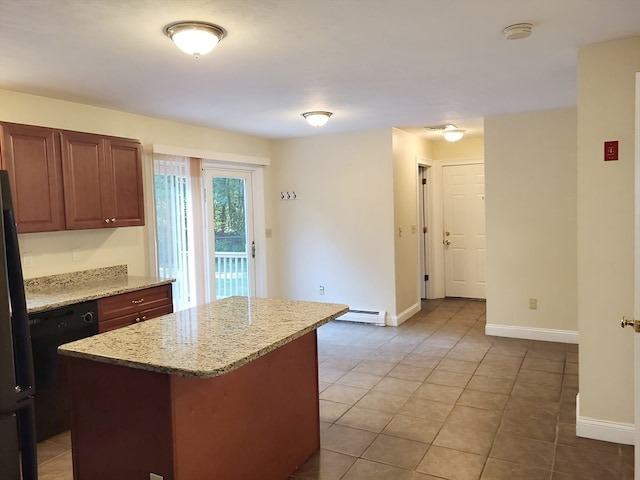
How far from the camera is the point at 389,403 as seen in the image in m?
3.55

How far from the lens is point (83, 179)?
3.64 meters

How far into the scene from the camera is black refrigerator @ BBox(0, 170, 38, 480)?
1.49m

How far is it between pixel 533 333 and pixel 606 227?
2486 mm

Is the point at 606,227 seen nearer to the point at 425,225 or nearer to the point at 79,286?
the point at 79,286

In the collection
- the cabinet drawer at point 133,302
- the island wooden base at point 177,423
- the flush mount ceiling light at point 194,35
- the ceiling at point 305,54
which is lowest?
→ the island wooden base at point 177,423

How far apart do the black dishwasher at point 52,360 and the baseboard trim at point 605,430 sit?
10.7 feet

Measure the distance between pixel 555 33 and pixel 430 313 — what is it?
4323 millimetres

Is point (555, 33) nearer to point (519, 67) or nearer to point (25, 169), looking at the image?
point (519, 67)

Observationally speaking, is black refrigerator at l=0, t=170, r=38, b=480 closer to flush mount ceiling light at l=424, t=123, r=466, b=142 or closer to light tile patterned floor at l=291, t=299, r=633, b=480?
light tile patterned floor at l=291, t=299, r=633, b=480

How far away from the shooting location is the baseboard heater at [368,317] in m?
5.80

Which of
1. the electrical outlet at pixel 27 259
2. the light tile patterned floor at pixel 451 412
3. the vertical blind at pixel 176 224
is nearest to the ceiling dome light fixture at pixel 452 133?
the light tile patterned floor at pixel 451 412

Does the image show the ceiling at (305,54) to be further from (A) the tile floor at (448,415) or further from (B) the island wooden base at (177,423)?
(A) the tile floor at (448,415)

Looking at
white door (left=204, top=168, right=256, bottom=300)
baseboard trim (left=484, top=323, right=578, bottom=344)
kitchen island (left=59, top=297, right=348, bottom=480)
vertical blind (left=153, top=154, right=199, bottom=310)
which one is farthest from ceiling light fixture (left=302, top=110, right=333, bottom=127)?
baseboard trim (left=484, top=323, right=578, bottom=344)

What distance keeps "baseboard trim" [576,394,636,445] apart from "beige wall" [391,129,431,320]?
293 cm
